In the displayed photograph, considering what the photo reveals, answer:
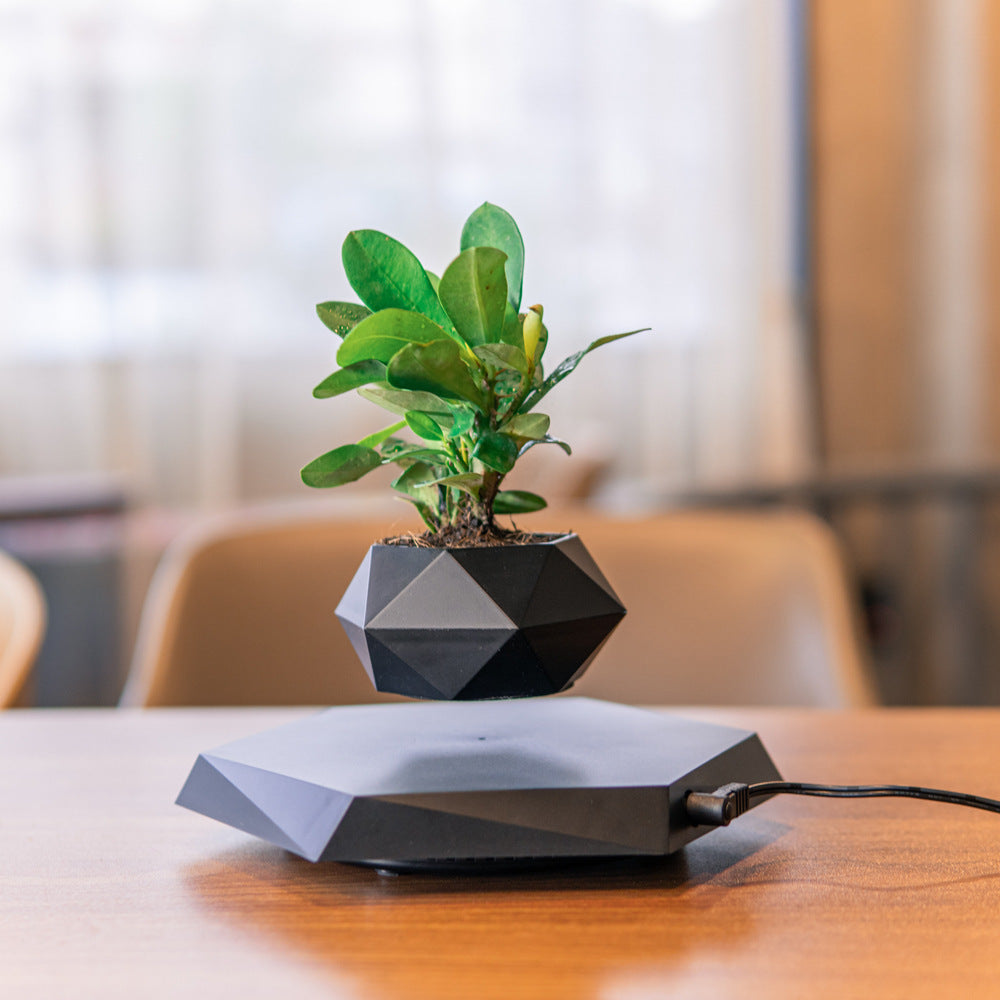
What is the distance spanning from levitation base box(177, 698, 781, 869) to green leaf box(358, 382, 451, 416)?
0.14 metres

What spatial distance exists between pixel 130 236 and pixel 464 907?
2863 millimetres

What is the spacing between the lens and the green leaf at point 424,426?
1.61ft

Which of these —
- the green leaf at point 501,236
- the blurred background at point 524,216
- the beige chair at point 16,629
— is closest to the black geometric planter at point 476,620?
the green leaf at point 501,236

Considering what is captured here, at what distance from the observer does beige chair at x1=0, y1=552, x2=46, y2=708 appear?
85 cm

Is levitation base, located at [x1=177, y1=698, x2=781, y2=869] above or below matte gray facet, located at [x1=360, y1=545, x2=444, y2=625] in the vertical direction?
below

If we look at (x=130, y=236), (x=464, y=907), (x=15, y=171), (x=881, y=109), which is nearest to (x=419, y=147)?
(x=130, y=236)

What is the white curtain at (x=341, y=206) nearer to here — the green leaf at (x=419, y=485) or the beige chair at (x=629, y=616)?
the beige chair at (x=629, y=616)

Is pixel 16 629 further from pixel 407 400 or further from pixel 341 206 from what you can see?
pixel 341 206

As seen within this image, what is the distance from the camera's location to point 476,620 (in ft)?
1.53

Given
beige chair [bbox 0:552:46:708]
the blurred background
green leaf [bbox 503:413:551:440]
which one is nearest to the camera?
green leaf [bbox 503:413:551:440]

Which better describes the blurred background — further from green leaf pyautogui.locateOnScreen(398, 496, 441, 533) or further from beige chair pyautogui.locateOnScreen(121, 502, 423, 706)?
green leaf pyautogui.locateOnScreen(398, 496, 441, 533)

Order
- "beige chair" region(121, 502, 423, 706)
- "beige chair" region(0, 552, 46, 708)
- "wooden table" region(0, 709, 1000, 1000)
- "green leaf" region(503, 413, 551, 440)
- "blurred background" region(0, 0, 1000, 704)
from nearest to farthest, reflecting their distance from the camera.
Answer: "wooden table" region(0, 709, 1000, 1000)
"green leaf" region(503, 413, 551, 440)
"beige chair" region(0, 552, 46, 708)
"beige chair" region(121, 502, 423, 706)
"blurred background" region(0, 0, 1000, 704)

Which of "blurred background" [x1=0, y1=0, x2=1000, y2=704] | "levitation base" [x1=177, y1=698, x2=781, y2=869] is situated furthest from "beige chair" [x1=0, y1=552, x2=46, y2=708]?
"blurred background" [x1=0, y1=0, x2=1000, y2=704]

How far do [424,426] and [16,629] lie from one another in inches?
21.4
